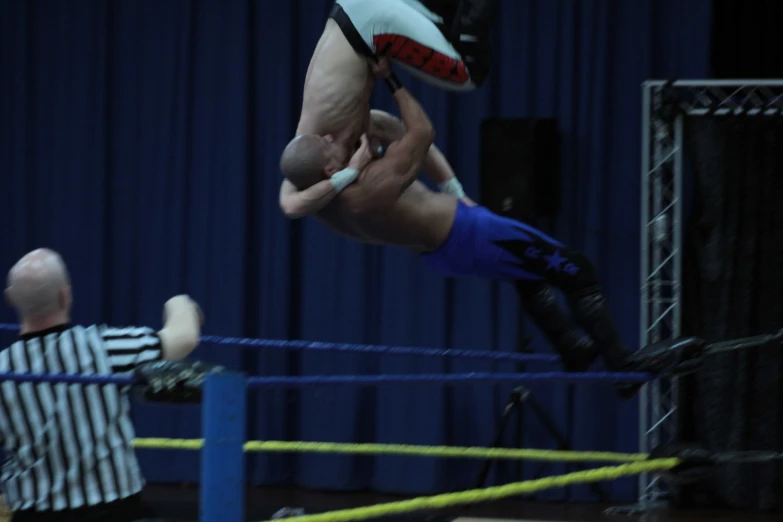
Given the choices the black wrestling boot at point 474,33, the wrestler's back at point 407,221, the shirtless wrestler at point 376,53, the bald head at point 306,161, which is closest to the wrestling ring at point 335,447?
the wrestler's back at point 407,221

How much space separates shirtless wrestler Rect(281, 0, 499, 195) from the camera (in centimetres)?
285

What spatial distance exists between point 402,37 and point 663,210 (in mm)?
2598

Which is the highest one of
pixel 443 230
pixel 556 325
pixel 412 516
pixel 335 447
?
pixel 443 230

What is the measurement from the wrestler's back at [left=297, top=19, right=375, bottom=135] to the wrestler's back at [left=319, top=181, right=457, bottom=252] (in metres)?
0.23

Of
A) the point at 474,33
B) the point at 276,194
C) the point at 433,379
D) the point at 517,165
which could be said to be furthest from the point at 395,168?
the point at 276,194

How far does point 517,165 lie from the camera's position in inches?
201

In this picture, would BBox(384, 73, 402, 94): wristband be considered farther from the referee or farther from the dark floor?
the dark floor

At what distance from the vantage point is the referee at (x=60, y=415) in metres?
2.49

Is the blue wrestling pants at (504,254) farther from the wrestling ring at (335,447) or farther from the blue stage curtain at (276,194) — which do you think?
the blue stage curtain at (276,194)

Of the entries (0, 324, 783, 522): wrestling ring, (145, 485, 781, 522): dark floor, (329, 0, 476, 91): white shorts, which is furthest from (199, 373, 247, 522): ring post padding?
(145, 485, 781, 522): dark floor

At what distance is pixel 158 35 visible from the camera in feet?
19.4

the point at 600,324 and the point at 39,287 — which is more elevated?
the point at 39,287

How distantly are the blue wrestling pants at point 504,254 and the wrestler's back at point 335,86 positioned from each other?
1.41 ft

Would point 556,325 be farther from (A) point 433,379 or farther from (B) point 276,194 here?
(B) point 276,194
